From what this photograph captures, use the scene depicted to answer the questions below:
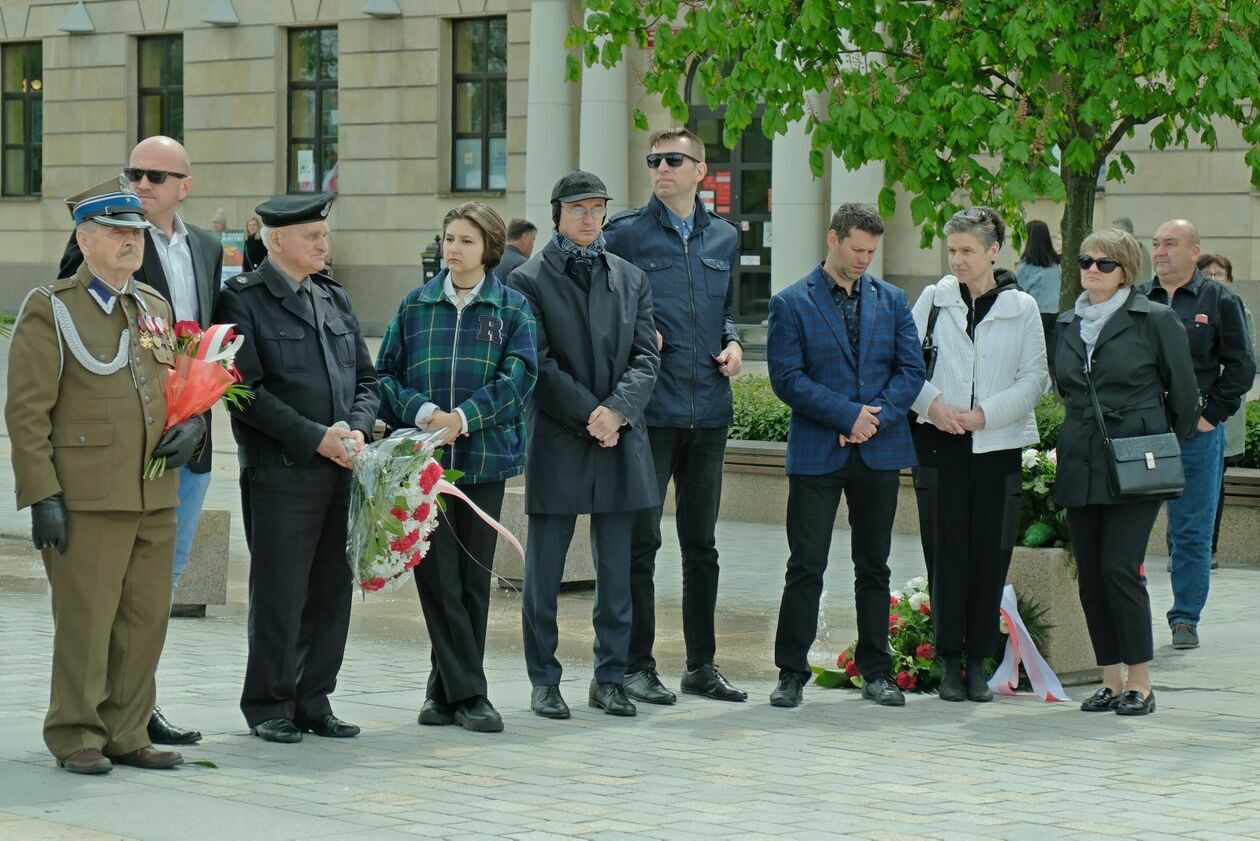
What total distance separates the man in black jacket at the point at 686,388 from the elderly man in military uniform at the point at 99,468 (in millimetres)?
2368

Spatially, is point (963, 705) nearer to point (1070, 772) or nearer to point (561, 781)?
point (1070, 772)

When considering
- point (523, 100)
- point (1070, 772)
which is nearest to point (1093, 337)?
point (1070, 772)

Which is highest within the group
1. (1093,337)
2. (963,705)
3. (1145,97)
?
(1145,97)

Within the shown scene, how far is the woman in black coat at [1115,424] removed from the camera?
8.76 metres

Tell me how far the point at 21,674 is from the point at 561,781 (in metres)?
3.03

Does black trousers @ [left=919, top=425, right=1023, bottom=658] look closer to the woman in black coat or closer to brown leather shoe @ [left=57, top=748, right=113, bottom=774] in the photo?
the woman in black coat

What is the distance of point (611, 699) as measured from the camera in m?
8.37

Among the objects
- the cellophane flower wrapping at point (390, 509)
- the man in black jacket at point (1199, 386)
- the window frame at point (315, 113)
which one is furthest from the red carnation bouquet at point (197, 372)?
the window frame at point (315, 113)

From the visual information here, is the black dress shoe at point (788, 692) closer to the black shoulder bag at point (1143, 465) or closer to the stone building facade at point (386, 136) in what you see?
the black shoulder bag at point (1143, 465)

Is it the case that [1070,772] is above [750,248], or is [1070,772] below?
below

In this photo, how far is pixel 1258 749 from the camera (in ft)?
25.5

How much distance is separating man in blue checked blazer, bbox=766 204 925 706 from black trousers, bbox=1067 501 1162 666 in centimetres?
83

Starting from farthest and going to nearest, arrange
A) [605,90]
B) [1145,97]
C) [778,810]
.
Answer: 1. [605,90]
2. [1145,97]
3. [778,810]

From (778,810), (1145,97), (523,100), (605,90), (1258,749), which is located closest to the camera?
(778,810)
